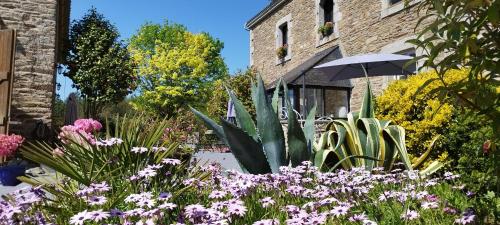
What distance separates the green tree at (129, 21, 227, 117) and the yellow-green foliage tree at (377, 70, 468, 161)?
23496mm

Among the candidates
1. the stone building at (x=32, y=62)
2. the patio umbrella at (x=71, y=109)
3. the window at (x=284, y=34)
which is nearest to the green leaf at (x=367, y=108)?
the stone building at (x=32, y=62)

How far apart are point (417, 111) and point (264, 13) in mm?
14357

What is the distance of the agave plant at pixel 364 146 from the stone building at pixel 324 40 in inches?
216

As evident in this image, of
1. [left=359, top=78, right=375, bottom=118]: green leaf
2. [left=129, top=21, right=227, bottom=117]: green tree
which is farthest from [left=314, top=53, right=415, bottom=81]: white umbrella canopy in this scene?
[left=129, top=21, right=227, bottom=117]: green tree

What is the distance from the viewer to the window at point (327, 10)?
14.7 meters

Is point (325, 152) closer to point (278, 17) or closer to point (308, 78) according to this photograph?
point (308, 78)

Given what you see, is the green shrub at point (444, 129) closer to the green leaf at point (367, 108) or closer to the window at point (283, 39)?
the green leaf at point (367, 108)

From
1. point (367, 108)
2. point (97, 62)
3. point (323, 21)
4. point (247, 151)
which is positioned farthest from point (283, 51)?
point (247, 151)

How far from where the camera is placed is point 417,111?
17.0 feet

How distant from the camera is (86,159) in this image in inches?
110

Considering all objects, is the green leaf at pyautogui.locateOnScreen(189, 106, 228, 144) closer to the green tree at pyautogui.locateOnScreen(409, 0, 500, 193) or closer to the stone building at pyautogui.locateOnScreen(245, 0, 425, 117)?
the green tree at pyautogui.locateOnScreen(409, 0, 500, 193)

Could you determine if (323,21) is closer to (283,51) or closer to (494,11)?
(283,51)

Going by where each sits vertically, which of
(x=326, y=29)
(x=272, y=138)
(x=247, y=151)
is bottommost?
(x=247, y=151)

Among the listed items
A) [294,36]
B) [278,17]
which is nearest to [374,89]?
[294,36]
